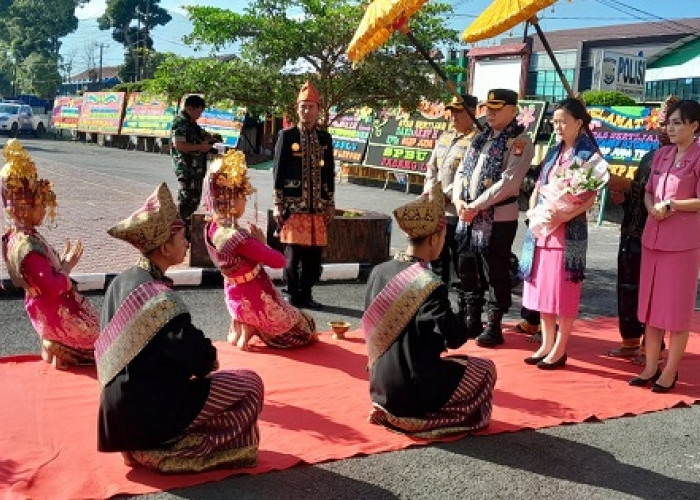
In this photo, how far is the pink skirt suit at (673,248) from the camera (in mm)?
4875

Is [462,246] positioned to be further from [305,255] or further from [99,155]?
[99,155]

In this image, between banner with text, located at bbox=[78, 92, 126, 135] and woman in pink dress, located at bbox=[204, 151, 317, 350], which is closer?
woman in pink dress, located at bbox=[204, 151, 317, 350]

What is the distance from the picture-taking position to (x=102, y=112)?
3350 cm

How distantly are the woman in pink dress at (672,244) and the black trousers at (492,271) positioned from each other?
1.13 metres

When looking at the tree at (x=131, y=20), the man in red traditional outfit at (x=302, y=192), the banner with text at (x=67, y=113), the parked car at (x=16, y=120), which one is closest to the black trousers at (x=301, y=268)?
the man in red traditional outfit at (x=302, y=192)

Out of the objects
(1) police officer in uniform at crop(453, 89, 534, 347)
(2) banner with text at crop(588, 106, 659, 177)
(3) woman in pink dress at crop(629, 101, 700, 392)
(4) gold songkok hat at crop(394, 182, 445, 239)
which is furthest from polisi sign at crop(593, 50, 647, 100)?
(4) gold songkok hat at crop(394, 182, 445, 239)

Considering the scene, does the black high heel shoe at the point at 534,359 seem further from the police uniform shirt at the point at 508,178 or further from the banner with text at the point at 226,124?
the banner with text at the point at 226,124

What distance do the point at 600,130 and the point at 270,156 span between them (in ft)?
44.5

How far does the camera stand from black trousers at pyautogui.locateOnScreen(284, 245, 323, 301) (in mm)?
7004

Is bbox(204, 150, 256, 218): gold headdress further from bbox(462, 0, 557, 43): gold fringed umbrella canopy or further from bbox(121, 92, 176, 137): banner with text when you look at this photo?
bbox(121, 92, 176, 137): banner with text

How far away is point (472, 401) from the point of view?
409 cm

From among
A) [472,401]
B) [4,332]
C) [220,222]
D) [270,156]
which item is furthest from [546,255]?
[270,156]

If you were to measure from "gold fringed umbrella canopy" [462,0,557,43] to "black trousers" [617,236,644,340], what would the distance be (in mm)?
1833

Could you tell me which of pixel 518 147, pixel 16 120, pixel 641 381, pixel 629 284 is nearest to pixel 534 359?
pixel 641 381
